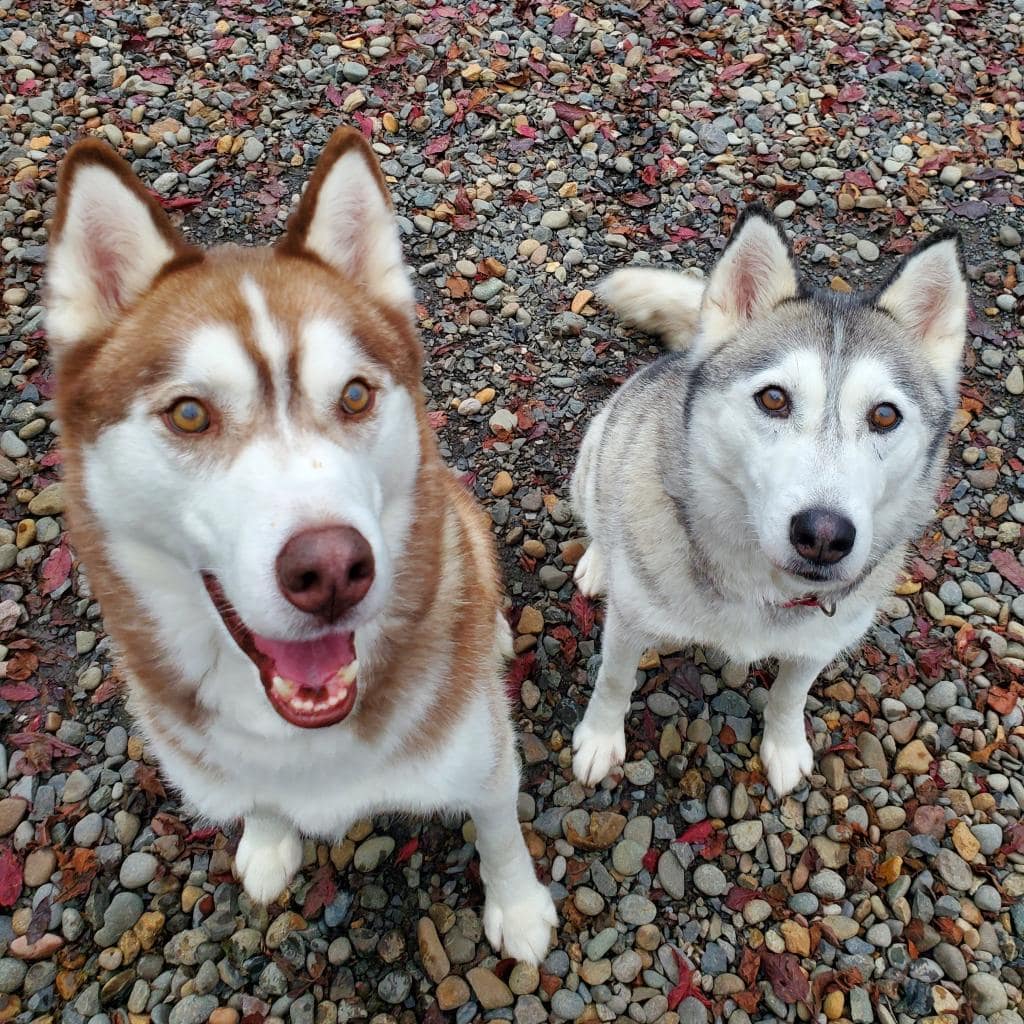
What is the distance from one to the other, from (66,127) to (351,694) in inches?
204

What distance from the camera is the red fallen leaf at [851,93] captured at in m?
5.53

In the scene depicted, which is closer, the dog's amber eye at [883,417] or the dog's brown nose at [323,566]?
the dog's brown nose at [323,566]

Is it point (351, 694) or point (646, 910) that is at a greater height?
point (351, 694)

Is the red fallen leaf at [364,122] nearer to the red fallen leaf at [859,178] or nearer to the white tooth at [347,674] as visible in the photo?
the red fallen leaf at [859,178]

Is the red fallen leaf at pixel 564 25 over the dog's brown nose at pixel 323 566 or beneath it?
over

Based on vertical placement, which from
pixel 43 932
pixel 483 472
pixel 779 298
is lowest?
pixel 43 932

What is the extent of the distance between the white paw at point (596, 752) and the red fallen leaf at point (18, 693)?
2.36m

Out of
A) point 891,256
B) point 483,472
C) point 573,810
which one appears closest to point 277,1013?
point 573,810

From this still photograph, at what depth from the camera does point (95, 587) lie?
84.0 inches

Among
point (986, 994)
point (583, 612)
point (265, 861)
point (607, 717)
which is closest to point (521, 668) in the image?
point (583, 612)

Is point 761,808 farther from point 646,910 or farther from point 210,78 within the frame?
point 210,78

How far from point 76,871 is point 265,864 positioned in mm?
752

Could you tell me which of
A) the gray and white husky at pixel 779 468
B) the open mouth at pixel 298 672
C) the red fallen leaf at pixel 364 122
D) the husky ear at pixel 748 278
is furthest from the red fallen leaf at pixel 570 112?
the open mouth at pixel 298 672

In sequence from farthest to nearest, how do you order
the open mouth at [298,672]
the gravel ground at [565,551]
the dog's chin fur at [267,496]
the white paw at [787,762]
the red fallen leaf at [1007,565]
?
1. the red fallen leaf at [1007,565]
2. the white paw at [787,762]
3. the gravel ground at [565,551]
4. the open mouth at [298,672]
5. the dog's chin fur at [267,496]
